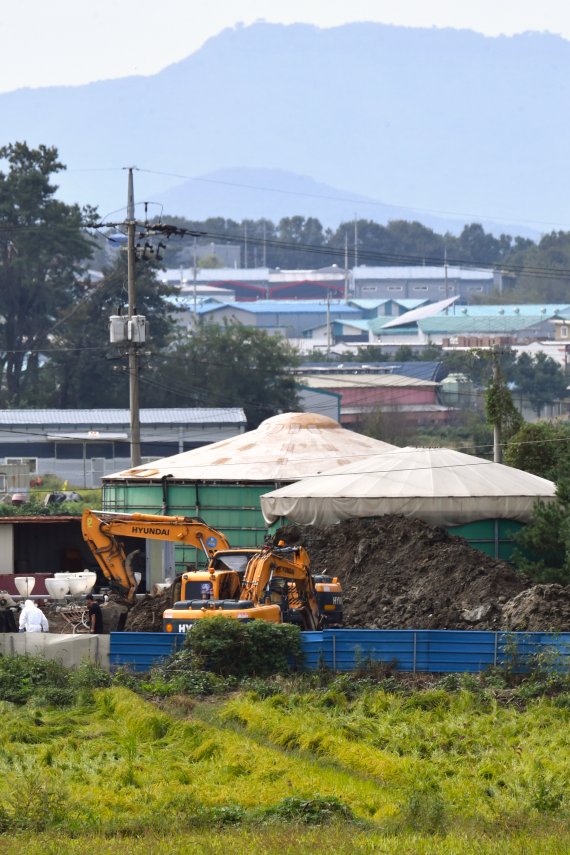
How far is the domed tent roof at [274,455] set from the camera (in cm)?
4350

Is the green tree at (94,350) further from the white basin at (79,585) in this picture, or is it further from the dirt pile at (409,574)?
the dirt pile at (409,574)

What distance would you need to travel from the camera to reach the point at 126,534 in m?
31.7

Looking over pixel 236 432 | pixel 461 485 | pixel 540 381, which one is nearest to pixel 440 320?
pixel 540 381

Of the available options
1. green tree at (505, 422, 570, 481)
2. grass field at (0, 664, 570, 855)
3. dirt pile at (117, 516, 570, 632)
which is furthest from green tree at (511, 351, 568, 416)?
grass field at (0, 664, 570, 855)

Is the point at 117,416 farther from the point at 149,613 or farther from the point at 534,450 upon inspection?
the point at 149,613

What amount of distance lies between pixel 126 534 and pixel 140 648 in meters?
5.82

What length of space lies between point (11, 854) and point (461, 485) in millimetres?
23254

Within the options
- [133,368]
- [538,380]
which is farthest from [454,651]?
[538,380]

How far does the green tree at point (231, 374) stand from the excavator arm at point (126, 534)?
203 ft

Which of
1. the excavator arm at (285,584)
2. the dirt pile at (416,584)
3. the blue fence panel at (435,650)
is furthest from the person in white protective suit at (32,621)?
the excavator arm at (285,584)

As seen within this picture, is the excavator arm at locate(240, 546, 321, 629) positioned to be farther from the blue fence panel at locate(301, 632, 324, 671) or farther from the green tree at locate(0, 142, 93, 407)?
the green tree at locate(0, 142, 93, 407)

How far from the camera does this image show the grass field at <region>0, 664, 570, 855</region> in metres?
15.1

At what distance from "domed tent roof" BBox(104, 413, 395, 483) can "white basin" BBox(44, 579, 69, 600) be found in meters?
8.44

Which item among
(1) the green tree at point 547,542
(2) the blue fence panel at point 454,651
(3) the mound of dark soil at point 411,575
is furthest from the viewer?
(1) the green tree at point 547,542
